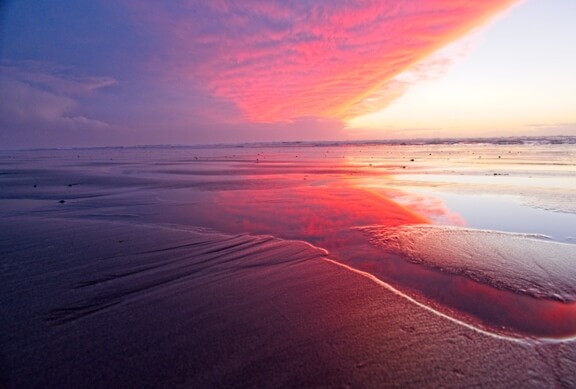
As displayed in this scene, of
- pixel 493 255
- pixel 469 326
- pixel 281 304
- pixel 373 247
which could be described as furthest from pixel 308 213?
pixel 469 326

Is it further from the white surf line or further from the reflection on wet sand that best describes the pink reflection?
the white surf line

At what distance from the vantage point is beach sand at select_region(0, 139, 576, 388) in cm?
271

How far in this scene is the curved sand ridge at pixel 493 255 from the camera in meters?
4.41

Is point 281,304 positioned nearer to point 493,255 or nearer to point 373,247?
point 373,247

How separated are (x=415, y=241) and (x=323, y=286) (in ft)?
9.67

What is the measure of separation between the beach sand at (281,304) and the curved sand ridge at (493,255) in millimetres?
36

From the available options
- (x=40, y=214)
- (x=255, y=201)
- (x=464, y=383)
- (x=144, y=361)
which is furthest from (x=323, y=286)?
(x=40, y=214)

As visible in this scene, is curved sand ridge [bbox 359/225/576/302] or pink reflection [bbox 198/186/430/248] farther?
pink reflection [bbox 198/186/430/248]

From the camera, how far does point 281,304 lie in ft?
12.7

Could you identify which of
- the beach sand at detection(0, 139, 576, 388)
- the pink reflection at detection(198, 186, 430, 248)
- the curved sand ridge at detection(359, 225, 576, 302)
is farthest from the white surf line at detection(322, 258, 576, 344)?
the pink reflection at detection(198, 186, 430, 248)

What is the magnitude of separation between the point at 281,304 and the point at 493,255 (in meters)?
4.16

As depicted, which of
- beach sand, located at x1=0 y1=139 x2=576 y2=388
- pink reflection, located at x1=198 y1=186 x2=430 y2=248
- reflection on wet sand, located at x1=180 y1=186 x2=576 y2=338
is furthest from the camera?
pink reflection, located at x1=198 y1=186 x2=430 y2=248

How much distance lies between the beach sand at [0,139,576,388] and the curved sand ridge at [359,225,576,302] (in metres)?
0.04

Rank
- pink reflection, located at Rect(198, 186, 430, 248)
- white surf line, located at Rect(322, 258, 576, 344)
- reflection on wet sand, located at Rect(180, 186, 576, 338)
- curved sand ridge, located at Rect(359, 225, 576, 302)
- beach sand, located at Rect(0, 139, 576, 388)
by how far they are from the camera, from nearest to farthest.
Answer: beach sand, located at Rect(0, 139, 576, 388), white surf line, located at Rect(322, 258, 576, 344), reflection on wet sand, located at Rect(180, 186, 576, 338), curved sand ridge, located at Rect(359, 225, 576, 302), pink reflection, located at Rect(198, 186, 430, 248)
